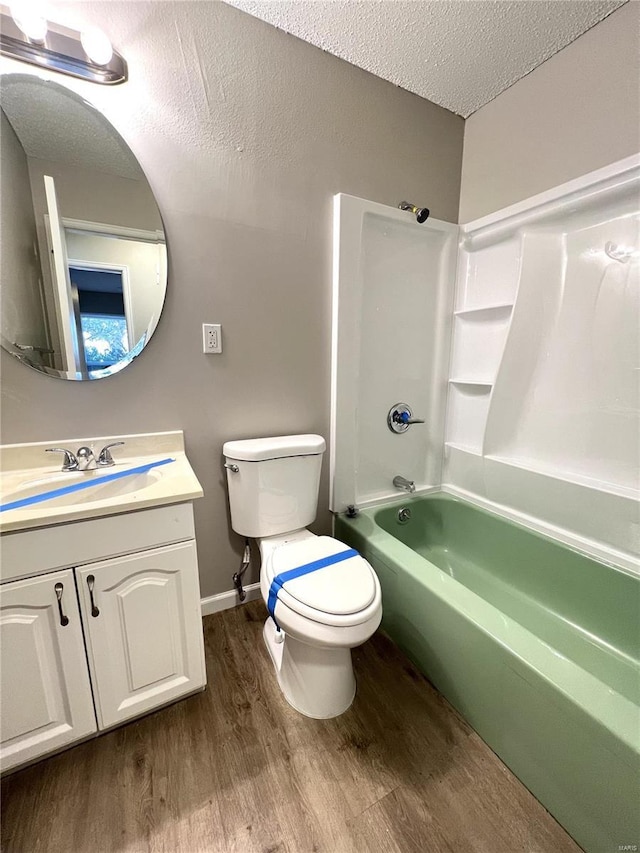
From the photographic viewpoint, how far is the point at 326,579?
1168 millimetres

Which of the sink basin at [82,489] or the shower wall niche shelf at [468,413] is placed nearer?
the sink basin at [82,489]

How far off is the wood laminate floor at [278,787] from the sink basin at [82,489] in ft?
2.53

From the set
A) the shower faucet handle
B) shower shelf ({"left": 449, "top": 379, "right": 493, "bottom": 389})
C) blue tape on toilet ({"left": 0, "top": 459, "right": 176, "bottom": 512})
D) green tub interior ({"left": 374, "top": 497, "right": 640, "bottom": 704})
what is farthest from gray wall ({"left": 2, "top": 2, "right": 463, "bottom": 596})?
green tub interior ({"left": 374, "top": 497, "right": 640, "bottom": 704})

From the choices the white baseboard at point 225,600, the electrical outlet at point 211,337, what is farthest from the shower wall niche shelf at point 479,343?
the white baseboard at point 225,600

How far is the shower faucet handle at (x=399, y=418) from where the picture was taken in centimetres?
191

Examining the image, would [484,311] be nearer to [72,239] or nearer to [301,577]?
[301,577]

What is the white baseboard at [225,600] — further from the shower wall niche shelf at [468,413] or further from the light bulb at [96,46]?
the light bulb at [96,46]

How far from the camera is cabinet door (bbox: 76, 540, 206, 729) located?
101cm

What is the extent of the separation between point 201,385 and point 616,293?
1654mm

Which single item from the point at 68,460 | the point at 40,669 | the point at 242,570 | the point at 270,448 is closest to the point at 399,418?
the point at 270,448

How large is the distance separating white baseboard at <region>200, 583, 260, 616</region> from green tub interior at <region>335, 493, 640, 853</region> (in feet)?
1.62

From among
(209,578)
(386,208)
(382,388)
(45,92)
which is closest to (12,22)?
(45,92)

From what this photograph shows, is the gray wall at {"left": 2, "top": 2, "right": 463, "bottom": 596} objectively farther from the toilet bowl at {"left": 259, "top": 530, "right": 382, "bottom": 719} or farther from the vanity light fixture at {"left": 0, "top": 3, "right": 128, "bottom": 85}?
the toilet bowl at {"left": 259, "top": 530, "right": 382, "bottom": 719}

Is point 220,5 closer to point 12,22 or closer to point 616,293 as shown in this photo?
point 12,22
